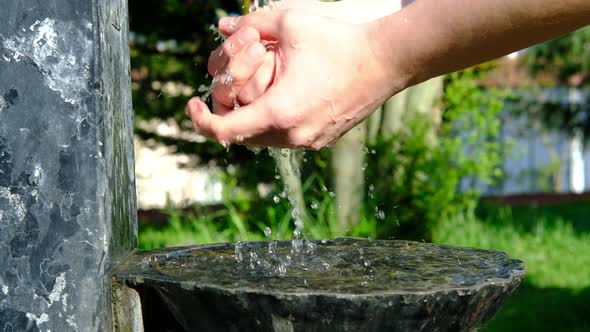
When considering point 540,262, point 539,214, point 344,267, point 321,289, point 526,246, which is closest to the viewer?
point 321,289

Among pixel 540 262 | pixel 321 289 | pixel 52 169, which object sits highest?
pixel 52 169

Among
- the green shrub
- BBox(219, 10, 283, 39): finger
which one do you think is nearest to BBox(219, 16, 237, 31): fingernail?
BBox(219, 10, 283, 39): finger

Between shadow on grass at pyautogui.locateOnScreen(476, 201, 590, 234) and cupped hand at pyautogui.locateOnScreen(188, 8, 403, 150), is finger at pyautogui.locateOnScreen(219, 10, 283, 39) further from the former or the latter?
shadow on grass at pyautogui.locateOnScreen(476, 201, 590, 234)

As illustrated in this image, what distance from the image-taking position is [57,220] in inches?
66.2

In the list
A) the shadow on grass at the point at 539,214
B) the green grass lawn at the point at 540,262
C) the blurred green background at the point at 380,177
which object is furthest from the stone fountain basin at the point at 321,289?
the shadow on grass at the point at 539,214

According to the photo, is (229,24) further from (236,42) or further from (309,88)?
(309,88)

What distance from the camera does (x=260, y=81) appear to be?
174 centimetres

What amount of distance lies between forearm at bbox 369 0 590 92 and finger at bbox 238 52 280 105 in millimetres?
231

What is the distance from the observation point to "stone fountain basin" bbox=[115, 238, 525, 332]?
1.50 m

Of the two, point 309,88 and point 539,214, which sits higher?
point 309,88

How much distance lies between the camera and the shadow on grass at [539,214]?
7.96 metres

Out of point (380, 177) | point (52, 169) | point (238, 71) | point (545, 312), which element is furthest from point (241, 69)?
point (380, 177)

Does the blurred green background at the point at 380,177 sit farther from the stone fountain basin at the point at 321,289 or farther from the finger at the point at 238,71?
the finger at the point at 238,71

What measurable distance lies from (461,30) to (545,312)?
362 cm
